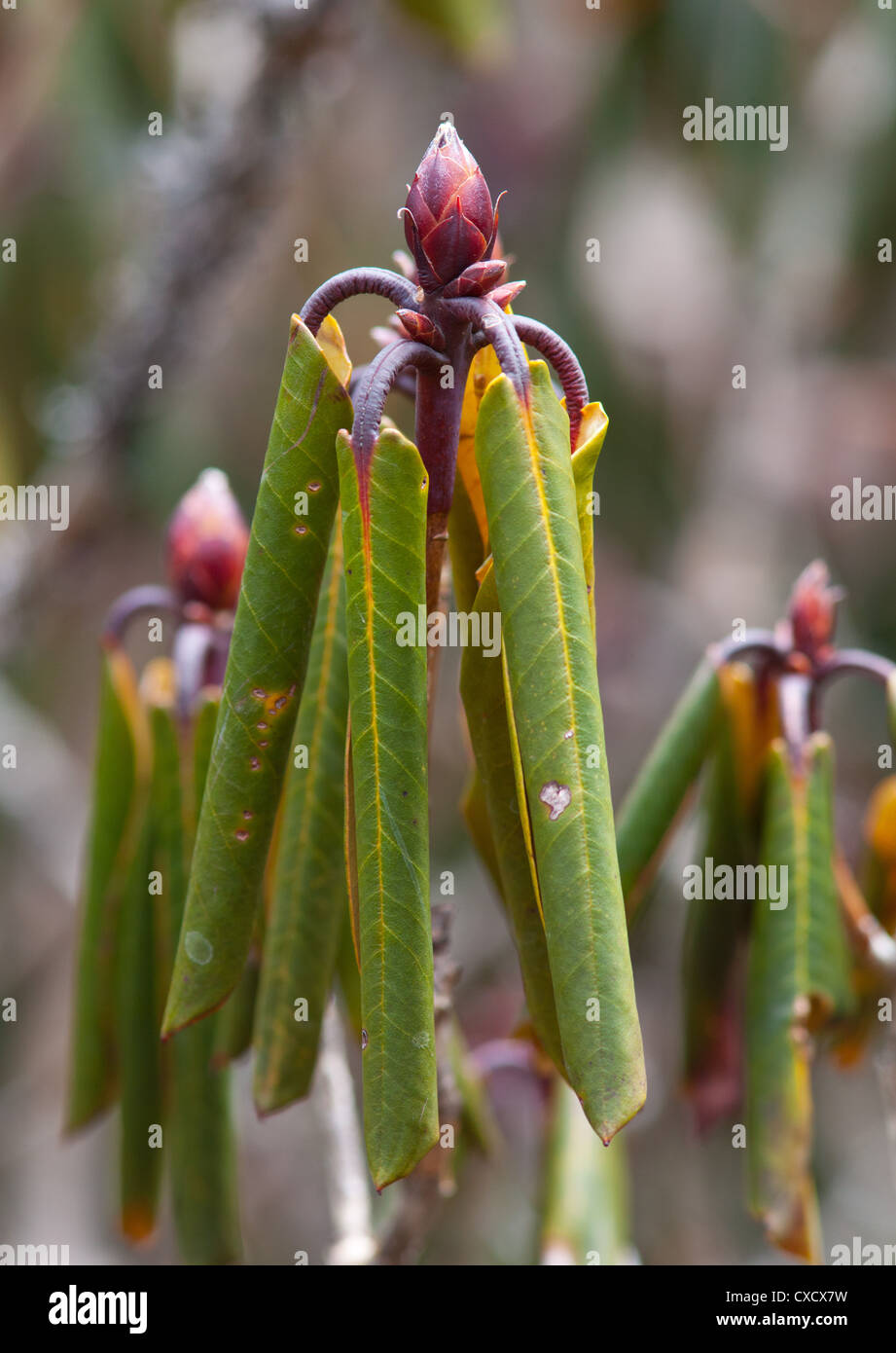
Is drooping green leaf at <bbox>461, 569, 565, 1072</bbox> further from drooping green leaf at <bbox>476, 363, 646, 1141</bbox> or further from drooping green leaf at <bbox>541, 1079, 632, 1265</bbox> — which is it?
drooping green leaf at <bbox>541, 1079, 632, 1265</bbox>

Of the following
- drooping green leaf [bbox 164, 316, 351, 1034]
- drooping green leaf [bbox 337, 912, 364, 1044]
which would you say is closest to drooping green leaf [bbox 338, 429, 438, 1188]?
drooping green leaf [bbox 164, 316, 351, 1034]

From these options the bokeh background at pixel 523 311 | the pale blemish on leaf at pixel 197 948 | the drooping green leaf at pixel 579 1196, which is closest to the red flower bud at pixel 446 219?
the pale blemish on leaf at pixel 197 948

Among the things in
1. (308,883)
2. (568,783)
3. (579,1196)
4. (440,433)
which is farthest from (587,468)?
(579,1196)

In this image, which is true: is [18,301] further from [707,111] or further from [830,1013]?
[830,1013]

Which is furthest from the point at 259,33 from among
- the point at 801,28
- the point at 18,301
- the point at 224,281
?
the point at 801,28

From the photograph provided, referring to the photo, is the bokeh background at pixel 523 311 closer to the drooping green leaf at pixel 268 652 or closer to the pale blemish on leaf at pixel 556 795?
the drooping green leaf at pixel 268 652

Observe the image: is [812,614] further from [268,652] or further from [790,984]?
[268,652]
